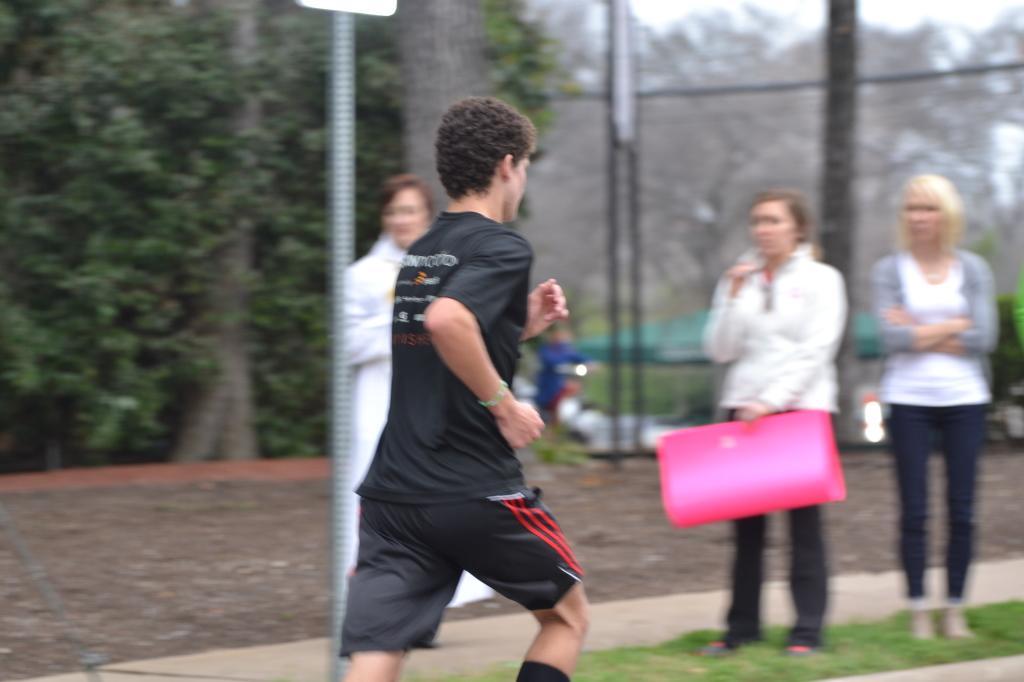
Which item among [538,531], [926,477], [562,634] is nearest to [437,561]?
[538,531]

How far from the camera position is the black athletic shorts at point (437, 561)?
325cm

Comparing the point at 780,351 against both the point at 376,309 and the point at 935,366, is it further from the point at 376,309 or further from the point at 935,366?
the point at 376,309

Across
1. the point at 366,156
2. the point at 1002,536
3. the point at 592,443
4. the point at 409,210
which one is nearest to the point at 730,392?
the point at 409,210

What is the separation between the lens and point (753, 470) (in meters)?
4.89

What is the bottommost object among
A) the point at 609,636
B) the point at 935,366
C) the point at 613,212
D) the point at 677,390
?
the point at 609,636

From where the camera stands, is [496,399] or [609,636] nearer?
[496,399]

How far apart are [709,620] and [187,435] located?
16.0 ft

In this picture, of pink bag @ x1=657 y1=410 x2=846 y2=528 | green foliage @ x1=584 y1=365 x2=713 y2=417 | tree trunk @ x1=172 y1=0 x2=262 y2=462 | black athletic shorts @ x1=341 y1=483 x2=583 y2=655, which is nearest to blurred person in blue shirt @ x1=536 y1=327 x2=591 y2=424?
green foliage @ x1=584 y1=365 x2=713 y2=417

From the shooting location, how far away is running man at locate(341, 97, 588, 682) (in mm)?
3213

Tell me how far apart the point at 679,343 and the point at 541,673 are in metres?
12.5

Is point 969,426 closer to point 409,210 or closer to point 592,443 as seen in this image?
point 409,210

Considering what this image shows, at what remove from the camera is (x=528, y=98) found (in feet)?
33.2

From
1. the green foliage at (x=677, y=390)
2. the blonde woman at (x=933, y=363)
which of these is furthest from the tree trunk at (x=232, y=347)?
the green foliage at (x=677, y=390)

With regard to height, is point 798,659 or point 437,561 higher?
point 437,561
